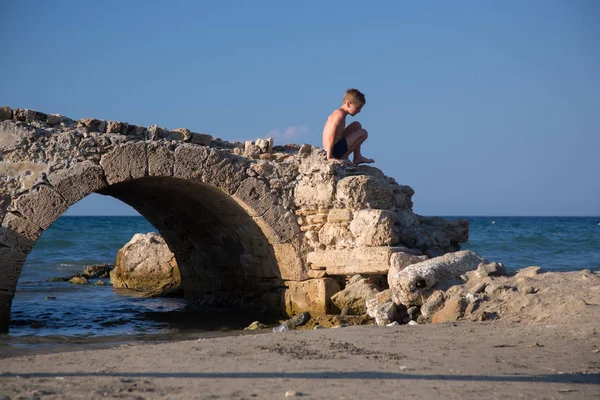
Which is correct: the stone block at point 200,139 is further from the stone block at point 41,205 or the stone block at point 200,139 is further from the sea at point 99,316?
the sea at point 99,316

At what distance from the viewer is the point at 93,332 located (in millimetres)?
7660

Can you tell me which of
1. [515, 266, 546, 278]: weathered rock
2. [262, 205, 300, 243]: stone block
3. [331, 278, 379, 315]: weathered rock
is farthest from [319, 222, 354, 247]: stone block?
[515, 266, 546, 278]: weathered rock

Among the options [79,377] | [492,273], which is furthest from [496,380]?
[492,273]

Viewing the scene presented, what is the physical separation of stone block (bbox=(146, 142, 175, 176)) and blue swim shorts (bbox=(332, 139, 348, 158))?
2.00 meters

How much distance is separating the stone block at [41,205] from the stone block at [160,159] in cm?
98

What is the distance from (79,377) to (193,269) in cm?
646

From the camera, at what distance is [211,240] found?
31.7 feet

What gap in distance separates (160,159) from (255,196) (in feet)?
3.82

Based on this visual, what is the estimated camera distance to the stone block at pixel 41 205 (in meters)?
6.98

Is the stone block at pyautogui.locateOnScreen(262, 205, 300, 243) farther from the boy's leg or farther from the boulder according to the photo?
the boulder

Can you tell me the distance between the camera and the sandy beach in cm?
378

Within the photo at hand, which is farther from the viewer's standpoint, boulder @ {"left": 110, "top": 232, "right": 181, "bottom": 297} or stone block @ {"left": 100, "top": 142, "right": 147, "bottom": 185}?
boulder @ {"left": 110, "top": 232, "right": 181, "bottom": 297}

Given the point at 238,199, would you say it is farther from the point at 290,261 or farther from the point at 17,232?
the point at 17,232

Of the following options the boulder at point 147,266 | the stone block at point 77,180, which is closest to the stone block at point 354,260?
the stone block at point 77,180
